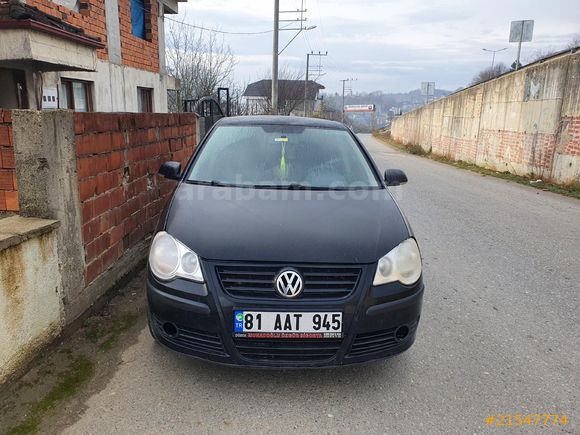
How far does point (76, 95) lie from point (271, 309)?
7.65 metres

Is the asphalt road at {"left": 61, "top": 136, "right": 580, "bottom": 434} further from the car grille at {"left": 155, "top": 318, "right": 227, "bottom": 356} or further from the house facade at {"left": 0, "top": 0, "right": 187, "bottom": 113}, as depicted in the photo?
the house facade at {"left": 0, "top": 0, "right": 187, "bottom": 113}

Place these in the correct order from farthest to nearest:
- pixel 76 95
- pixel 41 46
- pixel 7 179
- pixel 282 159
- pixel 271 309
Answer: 1. pixel 76 95
2. pixel 41 46
3. pixel 282 159
4. pixel 7 179
5. pixel 271 309

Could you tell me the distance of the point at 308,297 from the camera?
2391mm

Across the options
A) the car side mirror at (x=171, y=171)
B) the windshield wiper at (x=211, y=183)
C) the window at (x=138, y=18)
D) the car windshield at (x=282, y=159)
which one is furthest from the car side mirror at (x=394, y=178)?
the window at (x=138, y=18)

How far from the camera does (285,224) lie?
8.82ft

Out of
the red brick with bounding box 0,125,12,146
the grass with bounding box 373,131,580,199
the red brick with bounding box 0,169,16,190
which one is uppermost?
the red brick with bounding box 0,125,12,146

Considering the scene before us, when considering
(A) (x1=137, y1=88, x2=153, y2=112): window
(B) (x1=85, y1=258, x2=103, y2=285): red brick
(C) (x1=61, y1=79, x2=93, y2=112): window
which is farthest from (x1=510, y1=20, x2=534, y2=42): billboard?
(B) (x1=85, y1=258, x2=103, y2=285): red brick

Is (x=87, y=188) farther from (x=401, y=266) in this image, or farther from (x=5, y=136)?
(x=401, y=266)

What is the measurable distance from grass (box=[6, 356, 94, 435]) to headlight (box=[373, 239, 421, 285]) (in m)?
A: 1.79

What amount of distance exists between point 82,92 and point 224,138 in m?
6.03

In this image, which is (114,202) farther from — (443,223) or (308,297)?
(443,223)

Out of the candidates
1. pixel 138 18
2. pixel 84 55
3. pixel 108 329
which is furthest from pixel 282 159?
pixel 138 18

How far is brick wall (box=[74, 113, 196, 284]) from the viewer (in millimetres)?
3275

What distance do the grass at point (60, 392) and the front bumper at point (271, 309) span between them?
0.57m
